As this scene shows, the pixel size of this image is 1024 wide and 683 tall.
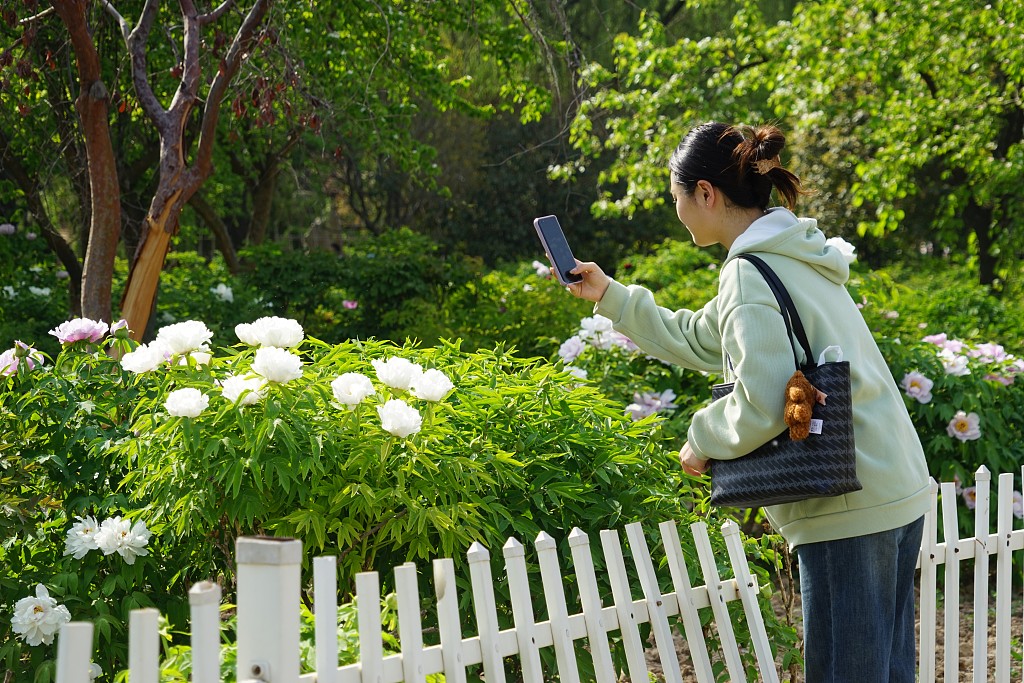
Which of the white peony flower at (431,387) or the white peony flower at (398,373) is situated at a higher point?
the white peony flower at (398,373)

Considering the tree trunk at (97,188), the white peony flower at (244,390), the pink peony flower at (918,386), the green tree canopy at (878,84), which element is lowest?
the white peony flower at (244,390)

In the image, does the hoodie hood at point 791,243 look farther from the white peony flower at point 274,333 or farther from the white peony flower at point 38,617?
the white peony flower at point 38,617

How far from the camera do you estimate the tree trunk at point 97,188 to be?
4.71 metres

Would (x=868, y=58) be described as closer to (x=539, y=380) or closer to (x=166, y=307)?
(x=166, y=307)

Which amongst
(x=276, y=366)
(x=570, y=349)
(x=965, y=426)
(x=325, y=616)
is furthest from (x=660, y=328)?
(x=965, y=426)

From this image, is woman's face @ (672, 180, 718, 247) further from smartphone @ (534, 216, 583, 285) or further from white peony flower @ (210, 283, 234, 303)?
white peony flower @ (210, 283, 234, 303)

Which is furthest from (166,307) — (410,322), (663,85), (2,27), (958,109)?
(958,109)

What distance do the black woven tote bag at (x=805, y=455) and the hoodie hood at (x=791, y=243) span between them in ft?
0.14

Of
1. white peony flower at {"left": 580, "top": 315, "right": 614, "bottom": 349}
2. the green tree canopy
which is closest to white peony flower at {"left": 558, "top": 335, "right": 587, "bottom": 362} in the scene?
white peony flower at {"left": 580, "top": 315, "right": 614, "bottom": 349}

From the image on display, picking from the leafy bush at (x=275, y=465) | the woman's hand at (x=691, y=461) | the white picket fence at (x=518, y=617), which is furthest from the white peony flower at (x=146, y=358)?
the woman's hand at (x=691, y=461)

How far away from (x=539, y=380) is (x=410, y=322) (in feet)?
18.2

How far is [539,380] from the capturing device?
3104 millimetres

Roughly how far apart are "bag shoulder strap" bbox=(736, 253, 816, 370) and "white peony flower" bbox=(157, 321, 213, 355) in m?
1.40

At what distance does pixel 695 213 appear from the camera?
2.26 meters
